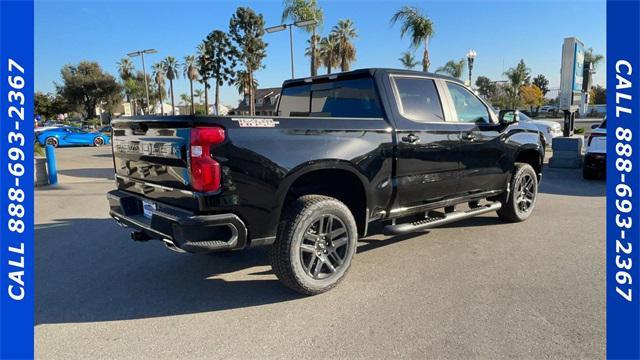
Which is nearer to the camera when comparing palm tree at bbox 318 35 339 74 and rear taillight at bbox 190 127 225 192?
rear taillight at bbox 190 127 225 192

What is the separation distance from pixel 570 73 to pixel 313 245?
13.0 metres

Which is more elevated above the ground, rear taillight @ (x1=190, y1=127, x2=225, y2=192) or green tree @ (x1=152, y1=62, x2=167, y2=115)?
green tree @ (x1=152, y1=62, x2=167, y2=115)

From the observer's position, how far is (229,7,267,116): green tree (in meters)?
35.6

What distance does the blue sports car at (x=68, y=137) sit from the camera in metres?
22.0

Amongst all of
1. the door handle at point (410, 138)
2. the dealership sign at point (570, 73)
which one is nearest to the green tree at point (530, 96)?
the dealership sign at point (570, 73)

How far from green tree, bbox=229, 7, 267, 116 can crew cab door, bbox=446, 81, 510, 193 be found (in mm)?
31632

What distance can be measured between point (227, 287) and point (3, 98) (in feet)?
7.82

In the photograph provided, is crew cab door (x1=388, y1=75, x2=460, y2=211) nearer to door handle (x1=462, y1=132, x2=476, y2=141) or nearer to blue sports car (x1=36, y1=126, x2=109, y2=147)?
door handle (x1=462, y1=132, x2=476, y2=141)

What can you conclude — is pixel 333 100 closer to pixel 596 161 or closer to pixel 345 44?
pixel 596 161

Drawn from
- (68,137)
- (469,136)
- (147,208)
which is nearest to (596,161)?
(469,136)

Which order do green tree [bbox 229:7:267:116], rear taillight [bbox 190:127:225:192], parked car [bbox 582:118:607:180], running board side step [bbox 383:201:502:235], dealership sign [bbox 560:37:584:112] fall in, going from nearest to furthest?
rear taillight [bbox 190:127:225:192]
running board side step [bbox 383:201:502:235]
parked car [bbox 582:118:607:180]
dealership sign [bbox 560:37:584:112]
green tree [bbox 229:7:267:116]

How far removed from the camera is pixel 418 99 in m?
4.42

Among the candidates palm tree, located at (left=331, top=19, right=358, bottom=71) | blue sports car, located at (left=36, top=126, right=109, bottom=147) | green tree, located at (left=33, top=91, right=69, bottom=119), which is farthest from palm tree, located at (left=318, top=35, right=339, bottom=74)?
green tree, located at (left=33, top=91, right=69, bottom=119)

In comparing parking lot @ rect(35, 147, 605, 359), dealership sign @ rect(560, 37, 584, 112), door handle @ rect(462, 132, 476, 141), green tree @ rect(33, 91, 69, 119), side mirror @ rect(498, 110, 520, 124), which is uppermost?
green tree @ rect(33, 91, 69, 119)
